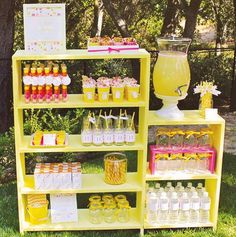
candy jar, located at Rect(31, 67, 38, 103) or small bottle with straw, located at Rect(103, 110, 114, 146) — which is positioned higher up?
candy jar, located at Rect(31, 67, 38, 103)

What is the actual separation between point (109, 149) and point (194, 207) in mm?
1036

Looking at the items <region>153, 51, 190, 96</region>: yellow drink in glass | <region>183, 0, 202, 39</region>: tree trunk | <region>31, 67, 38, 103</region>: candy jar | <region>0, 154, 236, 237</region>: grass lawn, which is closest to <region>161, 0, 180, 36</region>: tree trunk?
<region>183, 0, 202, 39</region>: tree trunk

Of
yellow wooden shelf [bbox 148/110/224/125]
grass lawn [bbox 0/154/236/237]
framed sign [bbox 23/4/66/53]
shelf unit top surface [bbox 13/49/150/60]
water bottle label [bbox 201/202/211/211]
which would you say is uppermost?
framed sign [bbox 23/4/66/53]

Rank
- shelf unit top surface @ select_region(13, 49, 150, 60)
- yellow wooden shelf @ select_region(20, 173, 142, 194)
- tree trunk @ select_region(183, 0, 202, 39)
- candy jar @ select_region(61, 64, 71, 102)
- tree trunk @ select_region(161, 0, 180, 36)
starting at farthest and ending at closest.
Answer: tree trunk @ select_region(161, 0, 180, 36) < tree trunk @ select_region(183, 0, 202, 39) < yellow wooden shelf @ select_region(20, 173, 142, 194) < candy jar @ select_region(61, 64, 71, 102) < shelf unit top surface @ select_region(13, 49, 150, 60)

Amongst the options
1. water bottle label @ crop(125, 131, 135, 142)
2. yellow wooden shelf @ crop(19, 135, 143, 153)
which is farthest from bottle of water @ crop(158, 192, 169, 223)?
water bottle label @ crop(125, 131, 135, 142)

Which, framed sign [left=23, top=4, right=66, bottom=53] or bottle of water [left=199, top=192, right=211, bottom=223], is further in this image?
bottle of water [left=199, top=192, right=211, bottom=223]

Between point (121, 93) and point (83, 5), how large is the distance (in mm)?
11138

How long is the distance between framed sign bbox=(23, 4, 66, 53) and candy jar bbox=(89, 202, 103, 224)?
5.09ft

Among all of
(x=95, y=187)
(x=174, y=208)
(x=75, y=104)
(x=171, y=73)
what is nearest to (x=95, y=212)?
(x=95, y=187)

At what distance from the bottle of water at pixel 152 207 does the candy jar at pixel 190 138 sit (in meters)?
0.57

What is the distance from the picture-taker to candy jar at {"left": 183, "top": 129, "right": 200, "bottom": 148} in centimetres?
492

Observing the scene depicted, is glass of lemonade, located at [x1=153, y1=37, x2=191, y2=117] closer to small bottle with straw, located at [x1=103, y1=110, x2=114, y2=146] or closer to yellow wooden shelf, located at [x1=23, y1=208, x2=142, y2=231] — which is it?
small bottle with straw, located at [x1=103, y1=110, x2=114, y2=146]

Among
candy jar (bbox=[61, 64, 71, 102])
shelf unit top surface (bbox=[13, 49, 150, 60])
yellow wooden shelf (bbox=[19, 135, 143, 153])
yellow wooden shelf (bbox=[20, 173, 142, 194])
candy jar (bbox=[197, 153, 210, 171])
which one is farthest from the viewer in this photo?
candy jar (bbox=[197, 153, 210, 171])

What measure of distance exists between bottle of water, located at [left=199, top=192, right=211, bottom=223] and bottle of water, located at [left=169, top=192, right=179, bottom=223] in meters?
0.25
